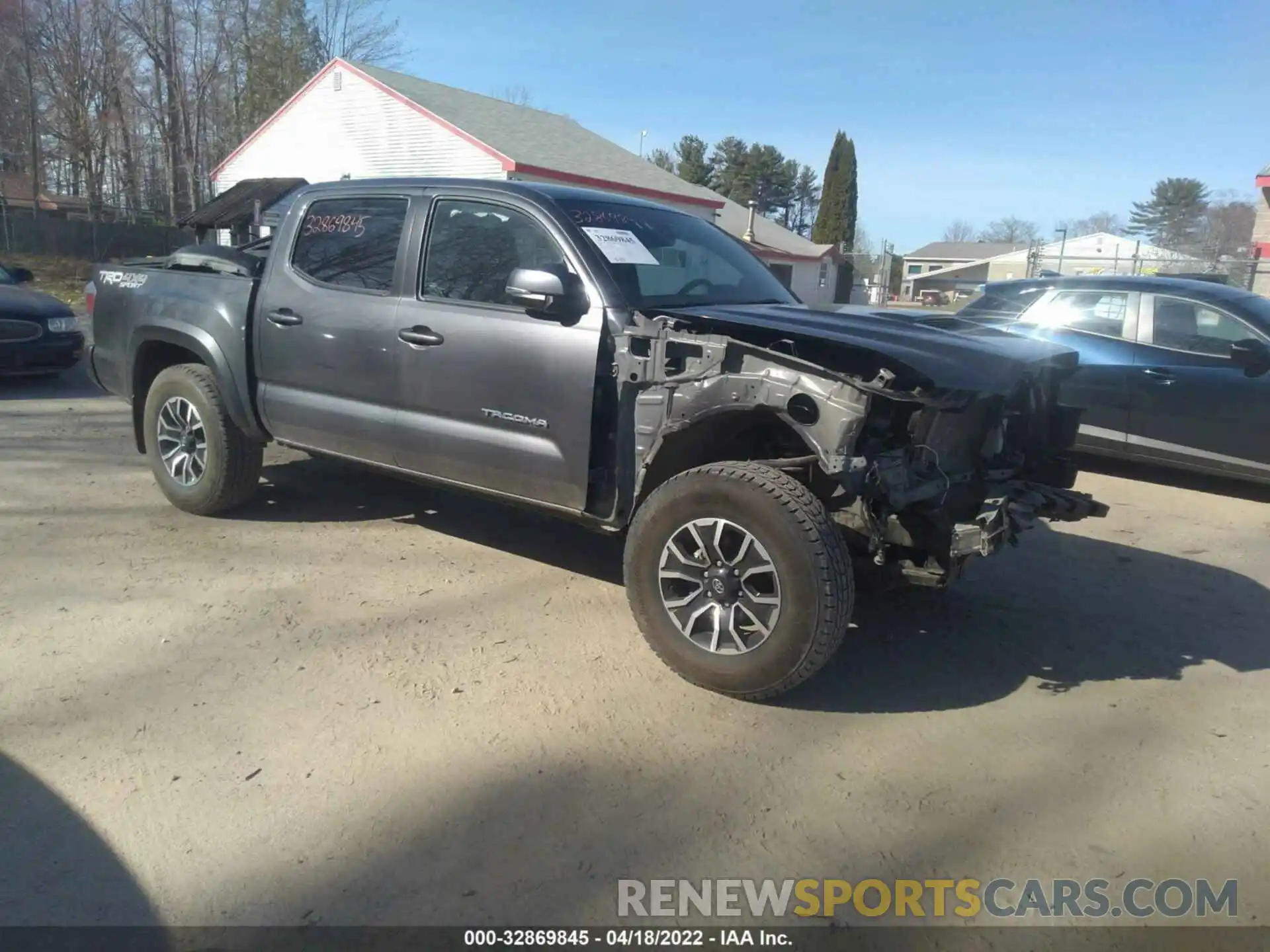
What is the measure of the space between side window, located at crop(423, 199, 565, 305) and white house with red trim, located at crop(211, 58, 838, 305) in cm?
1708

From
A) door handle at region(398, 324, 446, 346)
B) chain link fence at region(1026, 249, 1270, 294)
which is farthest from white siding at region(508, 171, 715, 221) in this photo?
door handle at region(398, 324, 446, 346)

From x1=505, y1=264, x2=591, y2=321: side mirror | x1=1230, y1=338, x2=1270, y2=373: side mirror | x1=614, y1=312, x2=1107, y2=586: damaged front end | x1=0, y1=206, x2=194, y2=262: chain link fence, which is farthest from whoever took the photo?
x1=0, y1=206, x2=194, y2=262: chain link fence

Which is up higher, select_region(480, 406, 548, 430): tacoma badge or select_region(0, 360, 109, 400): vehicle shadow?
select_region(480, 406, 548, 430): tacoma badge

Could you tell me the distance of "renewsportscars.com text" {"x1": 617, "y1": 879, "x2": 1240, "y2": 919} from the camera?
257cm

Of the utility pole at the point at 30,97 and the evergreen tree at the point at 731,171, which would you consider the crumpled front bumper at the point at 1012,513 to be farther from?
the evergreen tree at the point at 731,171

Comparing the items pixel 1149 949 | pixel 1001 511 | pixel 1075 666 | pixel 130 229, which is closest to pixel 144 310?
pixel 1001 511

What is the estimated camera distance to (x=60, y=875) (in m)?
2.57

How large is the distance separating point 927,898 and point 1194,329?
253 inches

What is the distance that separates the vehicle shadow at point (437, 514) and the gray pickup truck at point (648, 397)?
1.94 ft

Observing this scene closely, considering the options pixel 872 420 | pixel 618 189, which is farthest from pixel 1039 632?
pixel 618 189

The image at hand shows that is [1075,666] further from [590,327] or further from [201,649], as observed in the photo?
[201,649]

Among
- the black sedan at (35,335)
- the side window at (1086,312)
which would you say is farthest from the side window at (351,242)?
the black sedan at (35,335)

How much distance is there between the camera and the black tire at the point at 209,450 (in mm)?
5414

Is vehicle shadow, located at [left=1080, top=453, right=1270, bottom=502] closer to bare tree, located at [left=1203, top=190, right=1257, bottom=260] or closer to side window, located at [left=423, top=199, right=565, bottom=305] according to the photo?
side window, located at [left=423, top=199, right=565, bottom=305]
